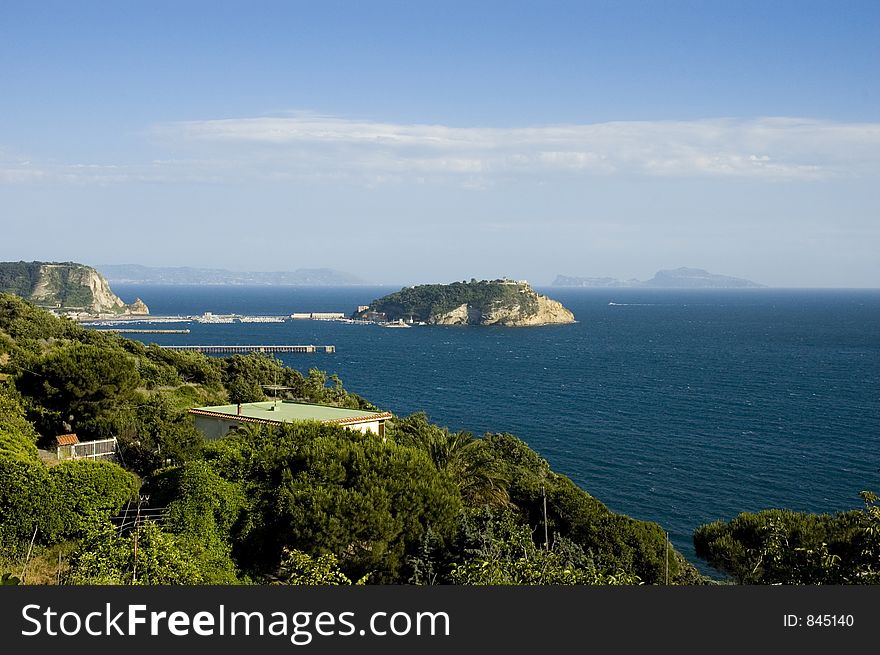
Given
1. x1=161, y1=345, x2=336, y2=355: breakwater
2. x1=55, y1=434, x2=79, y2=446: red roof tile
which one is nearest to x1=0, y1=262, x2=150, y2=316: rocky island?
x1=161, y1=345, x2=336, y2=355: breakwater

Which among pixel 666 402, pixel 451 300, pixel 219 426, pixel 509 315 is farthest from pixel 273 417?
pixel 451 300

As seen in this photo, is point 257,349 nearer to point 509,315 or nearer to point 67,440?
point 509,315

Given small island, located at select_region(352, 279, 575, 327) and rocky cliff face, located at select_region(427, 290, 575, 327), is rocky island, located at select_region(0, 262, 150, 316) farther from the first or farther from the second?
rocky cliff face, located at select_region(427, 290, 575, 327)

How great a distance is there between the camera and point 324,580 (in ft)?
37.2

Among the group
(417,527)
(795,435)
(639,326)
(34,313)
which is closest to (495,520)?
(417,527)

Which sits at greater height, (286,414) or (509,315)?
Answer: (286,414)

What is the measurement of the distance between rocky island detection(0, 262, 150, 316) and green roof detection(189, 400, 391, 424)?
6274 inches

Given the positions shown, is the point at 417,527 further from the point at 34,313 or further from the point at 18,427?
the point at 34,313

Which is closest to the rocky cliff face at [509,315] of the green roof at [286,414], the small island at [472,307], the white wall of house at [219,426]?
the small island at [472,307]

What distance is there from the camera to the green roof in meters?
22.2

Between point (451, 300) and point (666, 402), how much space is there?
115181 millimetres

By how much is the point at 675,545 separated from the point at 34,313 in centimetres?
3286

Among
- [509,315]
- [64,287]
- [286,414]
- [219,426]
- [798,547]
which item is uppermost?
[64,287]

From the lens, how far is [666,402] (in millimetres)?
→ 61469
